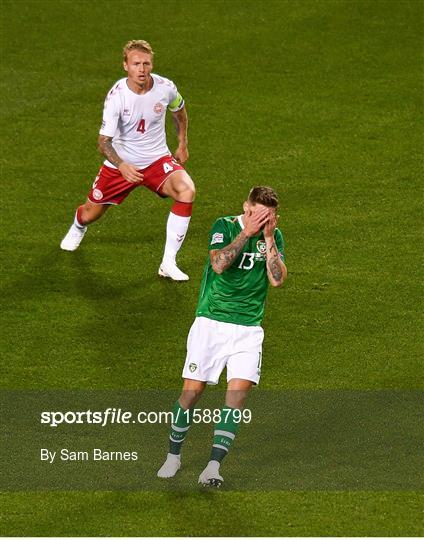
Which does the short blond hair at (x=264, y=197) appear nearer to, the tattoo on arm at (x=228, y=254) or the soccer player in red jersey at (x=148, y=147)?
the tattoo on arm at (x=228, y=254)

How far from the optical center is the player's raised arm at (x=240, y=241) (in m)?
10.3

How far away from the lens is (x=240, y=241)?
33.9 ft

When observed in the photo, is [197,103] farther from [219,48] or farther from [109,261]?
[109,261]

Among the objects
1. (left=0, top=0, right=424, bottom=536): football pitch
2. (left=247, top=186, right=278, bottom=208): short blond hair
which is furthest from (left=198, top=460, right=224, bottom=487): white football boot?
(left=247, top=186, right=278, bottom=208): short blond hair

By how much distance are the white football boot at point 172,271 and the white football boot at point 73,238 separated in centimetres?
116

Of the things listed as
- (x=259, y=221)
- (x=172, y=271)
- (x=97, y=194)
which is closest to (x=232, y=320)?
(x=259, y=221)

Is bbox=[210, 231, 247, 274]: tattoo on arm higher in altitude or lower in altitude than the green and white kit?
higher

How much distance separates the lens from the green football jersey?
10.6 meters

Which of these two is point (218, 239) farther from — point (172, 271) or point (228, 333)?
point (172, 271)

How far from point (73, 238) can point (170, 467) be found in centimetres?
492

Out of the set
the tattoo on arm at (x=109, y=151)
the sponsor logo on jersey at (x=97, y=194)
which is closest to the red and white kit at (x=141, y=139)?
the sponsor logo on jersey at (x=97, y=194)

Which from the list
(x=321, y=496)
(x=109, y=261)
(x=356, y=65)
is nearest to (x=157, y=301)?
(x=109, y=261)

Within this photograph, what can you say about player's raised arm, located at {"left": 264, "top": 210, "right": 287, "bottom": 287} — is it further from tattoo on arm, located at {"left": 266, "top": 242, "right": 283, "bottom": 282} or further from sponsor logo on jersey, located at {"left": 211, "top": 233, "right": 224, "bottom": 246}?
sponsor logo on jersey, located at {"left": 211, "top": 233, "right": 224, "bottom": 246}

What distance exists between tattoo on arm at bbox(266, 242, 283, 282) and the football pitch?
5.14 ft
